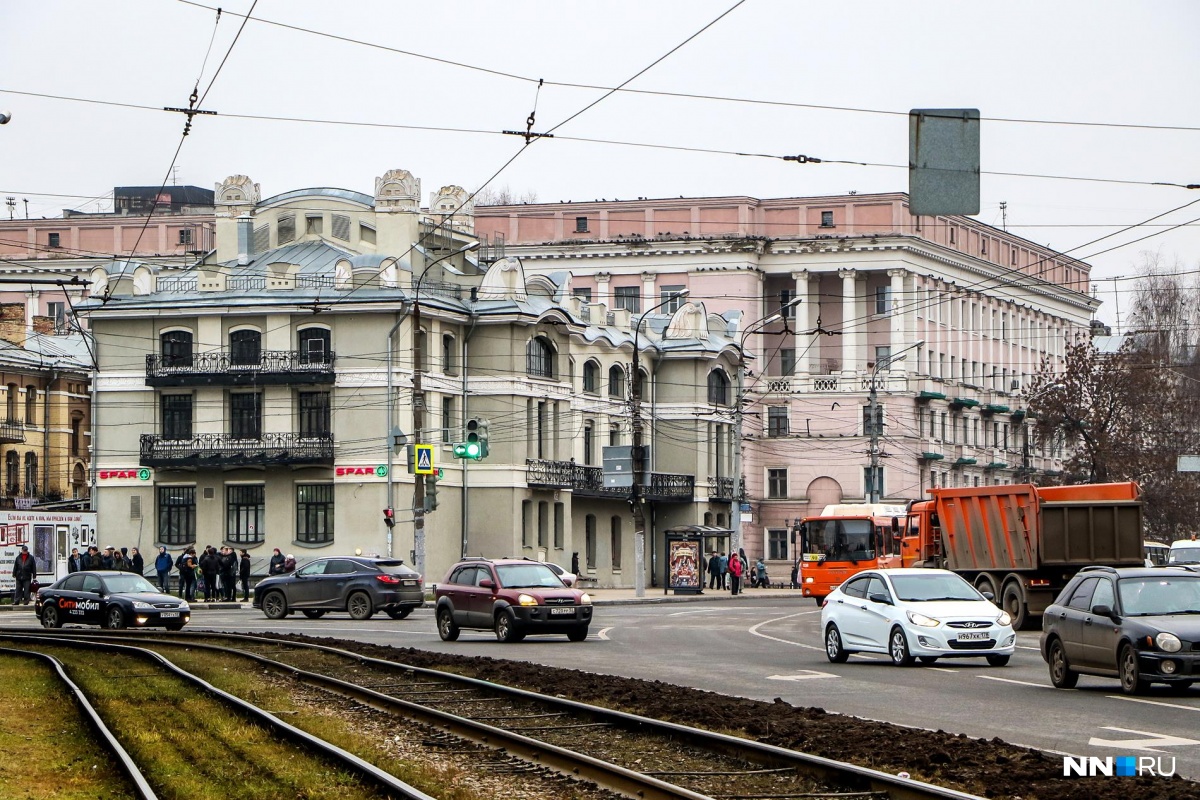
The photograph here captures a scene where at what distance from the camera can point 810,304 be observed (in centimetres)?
10638

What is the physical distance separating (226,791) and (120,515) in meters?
58.4

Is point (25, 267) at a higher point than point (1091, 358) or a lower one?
higher

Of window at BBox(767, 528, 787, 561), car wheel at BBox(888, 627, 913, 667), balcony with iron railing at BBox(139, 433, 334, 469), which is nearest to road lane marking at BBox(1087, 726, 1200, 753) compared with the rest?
car wheel at BBox(888, 627, 913, 667)

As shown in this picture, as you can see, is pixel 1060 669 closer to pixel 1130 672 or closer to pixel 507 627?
pixel 1130 672

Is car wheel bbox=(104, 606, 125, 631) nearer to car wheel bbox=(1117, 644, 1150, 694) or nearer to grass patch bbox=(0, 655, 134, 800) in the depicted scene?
grass patch bbox=(0, 655, 134, 800)

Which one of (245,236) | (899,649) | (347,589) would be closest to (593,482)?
(245,236)

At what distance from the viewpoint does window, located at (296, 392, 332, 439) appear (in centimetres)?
6875

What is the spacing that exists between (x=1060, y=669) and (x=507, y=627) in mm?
13377

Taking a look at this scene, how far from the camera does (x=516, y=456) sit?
7169 cm

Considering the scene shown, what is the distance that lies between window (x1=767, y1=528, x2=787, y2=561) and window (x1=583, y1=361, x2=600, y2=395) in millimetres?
23452

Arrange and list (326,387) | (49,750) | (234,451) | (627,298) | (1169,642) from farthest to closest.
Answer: (627,298) < (326,387) < (234,451) < (1169,642) < (49,750)

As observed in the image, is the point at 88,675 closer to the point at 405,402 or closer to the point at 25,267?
the point at 405,402

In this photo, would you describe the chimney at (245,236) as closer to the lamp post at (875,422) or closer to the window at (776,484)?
the lamp post at (875,422)

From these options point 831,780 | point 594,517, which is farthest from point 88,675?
point 594,517
